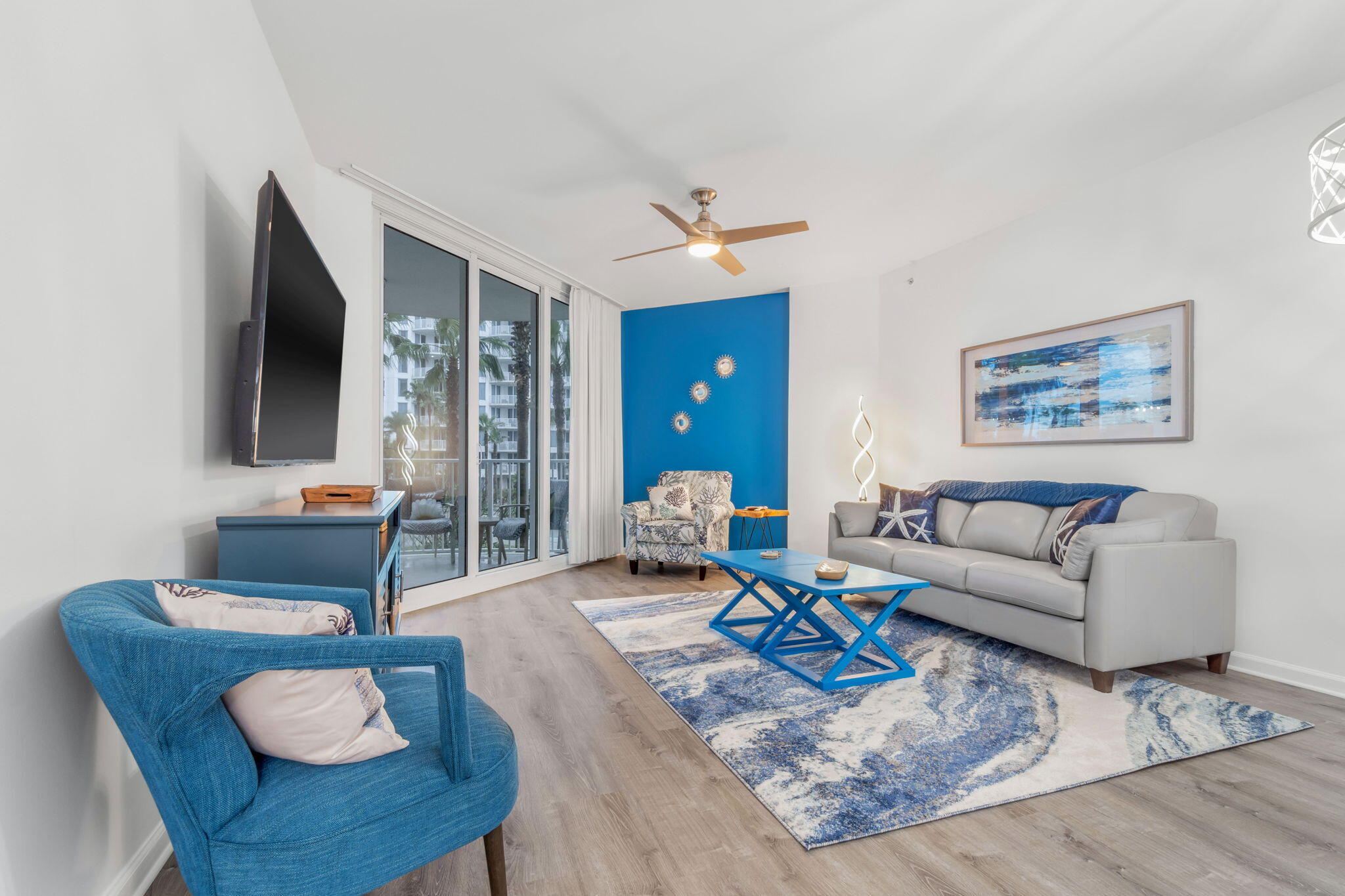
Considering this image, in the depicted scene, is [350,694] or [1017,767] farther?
[1017,767]

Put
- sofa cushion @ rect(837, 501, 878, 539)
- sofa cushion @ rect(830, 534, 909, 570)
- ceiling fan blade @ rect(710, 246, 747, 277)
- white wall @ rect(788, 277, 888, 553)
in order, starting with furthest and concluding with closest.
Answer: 1. white wall @ rect(788, 277, 888, 553)
2. sofa cushion @ rect(837, 501, 878, 539)
3. sofa cushion @ rect(830, 534, 909, 570)
4. ceiling fan blade @ rect(710, 246, 747, 277)

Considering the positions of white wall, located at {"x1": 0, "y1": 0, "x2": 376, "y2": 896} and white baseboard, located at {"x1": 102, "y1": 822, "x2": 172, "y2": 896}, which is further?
white baseboard, located at {"x1": 102, "y1": 822, "x2": 172, "y2": 896}

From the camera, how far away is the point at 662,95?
109 inches

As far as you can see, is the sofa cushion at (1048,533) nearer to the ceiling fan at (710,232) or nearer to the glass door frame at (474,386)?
the ceiling fan at (710,232)

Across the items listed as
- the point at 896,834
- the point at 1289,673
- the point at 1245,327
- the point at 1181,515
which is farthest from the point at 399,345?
the point at 1289,673

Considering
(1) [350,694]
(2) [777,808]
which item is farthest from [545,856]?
(1) [350,694]

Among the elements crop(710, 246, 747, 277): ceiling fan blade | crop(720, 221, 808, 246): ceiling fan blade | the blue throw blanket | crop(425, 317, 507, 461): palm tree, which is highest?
crop(720, 221, 808, 246): ceiling fan blade

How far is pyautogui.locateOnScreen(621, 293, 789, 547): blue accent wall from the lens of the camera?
20.0ft

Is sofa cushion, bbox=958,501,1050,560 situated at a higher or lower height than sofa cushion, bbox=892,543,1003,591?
higher

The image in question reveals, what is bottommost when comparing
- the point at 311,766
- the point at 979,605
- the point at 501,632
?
the point at 501,632

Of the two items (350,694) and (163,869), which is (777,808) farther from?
(163,869)

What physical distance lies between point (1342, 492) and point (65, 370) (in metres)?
4.36

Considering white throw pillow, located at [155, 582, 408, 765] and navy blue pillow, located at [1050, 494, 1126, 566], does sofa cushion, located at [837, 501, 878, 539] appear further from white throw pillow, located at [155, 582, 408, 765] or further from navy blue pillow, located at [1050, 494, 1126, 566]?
white throw pillow, located at [155, 582, 408, 765]

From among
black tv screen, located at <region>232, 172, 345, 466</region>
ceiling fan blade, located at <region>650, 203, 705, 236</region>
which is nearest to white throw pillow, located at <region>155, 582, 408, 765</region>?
black tv screen, located at <region>232, 172, 345, 466</region>
